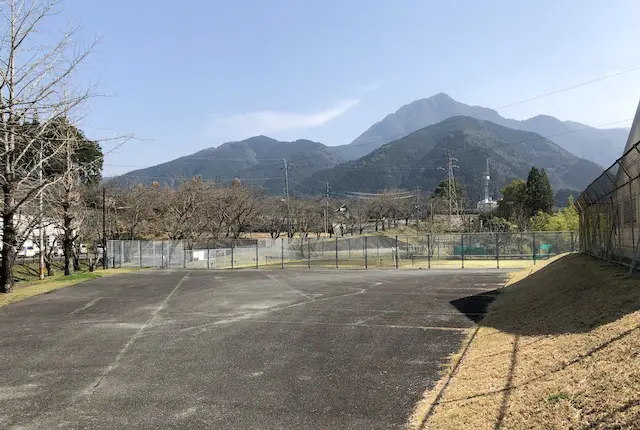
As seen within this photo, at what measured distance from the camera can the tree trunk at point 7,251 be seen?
60.8ft

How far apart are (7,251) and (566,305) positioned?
20.1 metres

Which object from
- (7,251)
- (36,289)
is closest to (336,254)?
(36,289)

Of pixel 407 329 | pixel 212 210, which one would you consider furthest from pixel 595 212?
pixel 212 210

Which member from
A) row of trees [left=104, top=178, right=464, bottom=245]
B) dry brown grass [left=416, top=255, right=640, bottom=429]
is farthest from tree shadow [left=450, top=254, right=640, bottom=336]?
row of trees [left=104, top=178, right=464, bottom=245]

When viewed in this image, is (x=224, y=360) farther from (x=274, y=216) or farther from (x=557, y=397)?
(x=274, y=216)

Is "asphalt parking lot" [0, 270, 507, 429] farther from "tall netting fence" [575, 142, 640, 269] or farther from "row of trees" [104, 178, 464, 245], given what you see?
"row of trees" [104, 178, 464, 245]

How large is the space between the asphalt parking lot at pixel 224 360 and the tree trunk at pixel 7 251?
258 centimetres

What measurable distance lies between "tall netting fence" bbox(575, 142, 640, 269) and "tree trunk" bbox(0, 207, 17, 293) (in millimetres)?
20749

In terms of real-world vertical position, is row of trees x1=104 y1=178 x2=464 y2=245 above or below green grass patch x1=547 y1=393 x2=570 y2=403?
above

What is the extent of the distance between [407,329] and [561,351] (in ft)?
17.1

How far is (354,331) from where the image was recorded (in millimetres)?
11250

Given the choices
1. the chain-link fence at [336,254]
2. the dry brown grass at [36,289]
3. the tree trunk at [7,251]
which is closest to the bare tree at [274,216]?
the chain-link fence at [336,254]

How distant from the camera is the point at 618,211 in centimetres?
1408

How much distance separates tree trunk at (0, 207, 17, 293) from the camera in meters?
18.5
